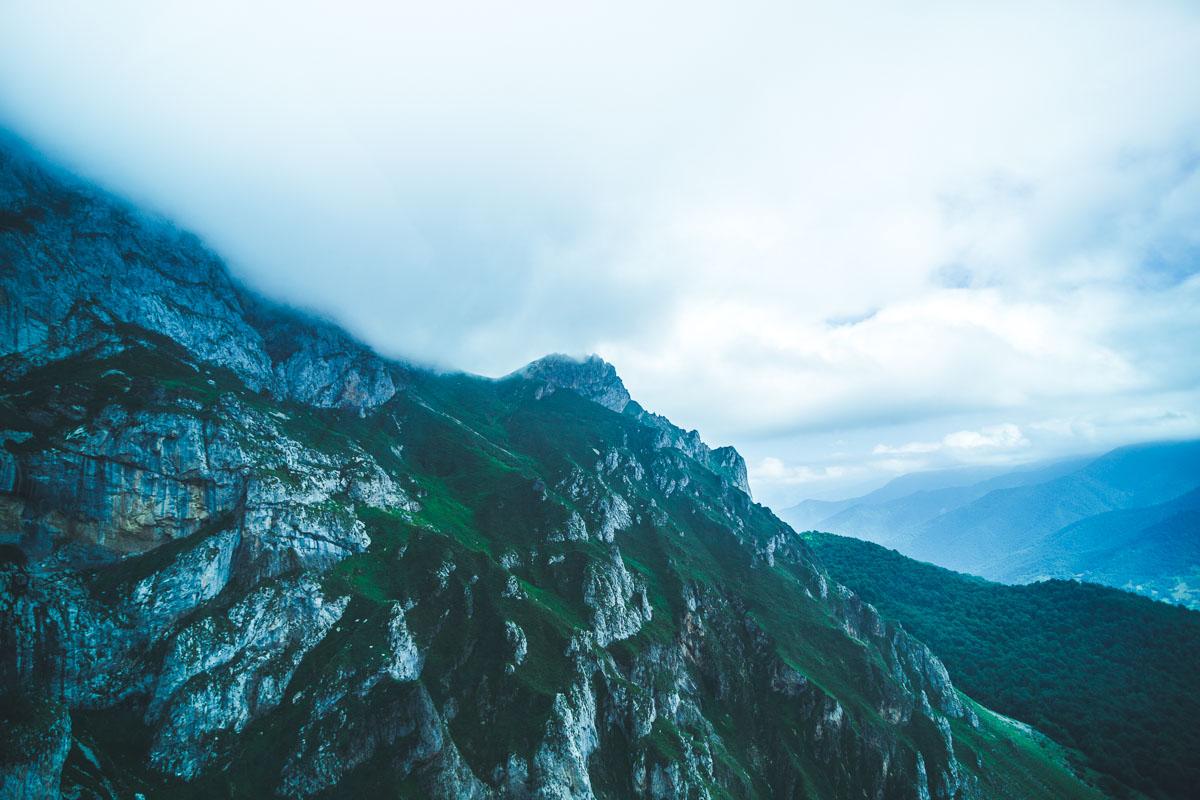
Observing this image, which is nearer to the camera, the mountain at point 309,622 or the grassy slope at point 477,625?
the mountain at point 309,622

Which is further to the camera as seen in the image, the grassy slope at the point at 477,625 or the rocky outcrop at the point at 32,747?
the grassy slope at the point at 477,625

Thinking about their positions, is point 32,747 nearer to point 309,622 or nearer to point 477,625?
point 309,622

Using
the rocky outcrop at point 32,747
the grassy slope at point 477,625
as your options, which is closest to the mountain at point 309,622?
the rocky outcrop at point 32,747

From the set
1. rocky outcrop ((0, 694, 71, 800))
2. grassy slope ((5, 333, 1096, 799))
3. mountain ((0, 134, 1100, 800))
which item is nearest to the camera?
rocky outcrop ((0, 694, 71, 800))

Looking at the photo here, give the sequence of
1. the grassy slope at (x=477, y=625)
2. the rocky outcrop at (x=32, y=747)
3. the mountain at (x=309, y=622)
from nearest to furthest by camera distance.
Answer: the rocky outcrop at (x=32, y=747)
the mountain at (x=309, y=622)
the grassy slope at (x=477, y=625)

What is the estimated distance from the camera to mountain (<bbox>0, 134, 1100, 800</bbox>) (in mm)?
89000

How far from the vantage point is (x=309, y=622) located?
351 feet

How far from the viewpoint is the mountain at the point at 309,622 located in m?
89.0

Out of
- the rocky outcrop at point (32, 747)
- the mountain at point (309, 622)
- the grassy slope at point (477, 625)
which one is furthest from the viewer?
the grassy slope at point (477, 625)

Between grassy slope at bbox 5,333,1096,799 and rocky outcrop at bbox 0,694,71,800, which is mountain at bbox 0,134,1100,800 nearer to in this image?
rocky outcrop at bbox 0,694,71,800

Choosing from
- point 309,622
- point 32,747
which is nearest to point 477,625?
point 309,622

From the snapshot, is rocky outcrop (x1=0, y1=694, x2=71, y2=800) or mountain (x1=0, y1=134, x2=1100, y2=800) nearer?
rocky outcrop (x1=0, y1=694, x2=71, y2=800)

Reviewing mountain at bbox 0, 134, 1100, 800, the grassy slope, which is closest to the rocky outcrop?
mountain at bbox 0, 134, 1100, 800

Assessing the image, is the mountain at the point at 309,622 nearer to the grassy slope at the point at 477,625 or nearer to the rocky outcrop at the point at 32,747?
the rocky outcrop at the point at 32,747
